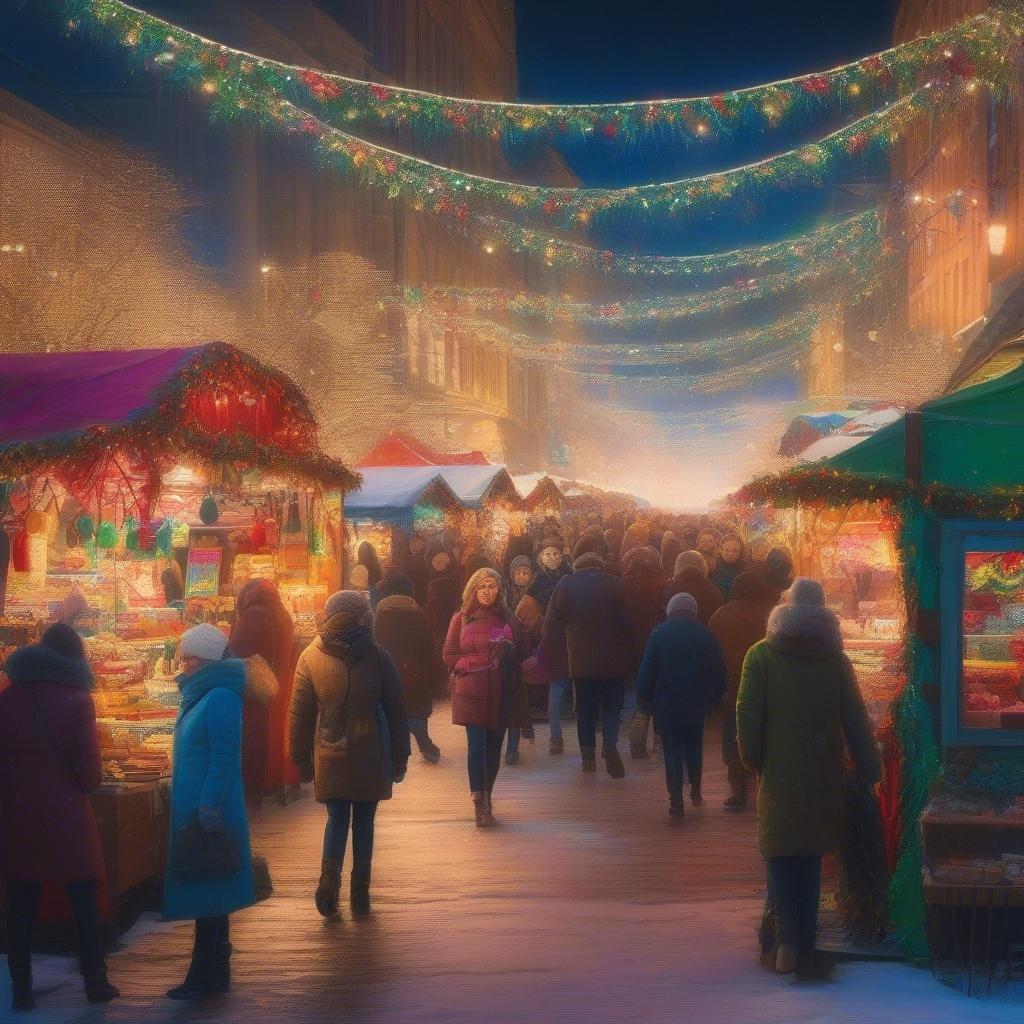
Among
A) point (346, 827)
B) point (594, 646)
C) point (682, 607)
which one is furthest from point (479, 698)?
point (346, 827)

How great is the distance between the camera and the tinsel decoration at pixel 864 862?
21.4ft

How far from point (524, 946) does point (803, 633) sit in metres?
1.99

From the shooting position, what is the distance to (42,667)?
19.0 feet

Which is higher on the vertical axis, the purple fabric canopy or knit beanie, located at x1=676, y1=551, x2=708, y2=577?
the purple fabric canopy

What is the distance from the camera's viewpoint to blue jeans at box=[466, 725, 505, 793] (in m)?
9.52

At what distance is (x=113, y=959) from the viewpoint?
6.55 metres

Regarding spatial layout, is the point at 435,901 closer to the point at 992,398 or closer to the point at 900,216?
the point at 992,398

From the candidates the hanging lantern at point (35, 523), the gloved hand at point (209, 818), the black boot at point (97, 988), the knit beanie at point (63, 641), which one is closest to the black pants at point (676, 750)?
the hanging lantern at point (35, 523)

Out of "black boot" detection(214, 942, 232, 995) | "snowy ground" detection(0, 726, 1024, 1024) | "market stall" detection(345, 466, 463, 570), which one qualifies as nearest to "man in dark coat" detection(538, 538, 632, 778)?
"snowy ground" detection(0, 726, 1024, 1024)

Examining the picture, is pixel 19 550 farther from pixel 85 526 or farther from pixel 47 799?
pixel 47 799

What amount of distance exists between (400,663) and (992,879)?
6.12m

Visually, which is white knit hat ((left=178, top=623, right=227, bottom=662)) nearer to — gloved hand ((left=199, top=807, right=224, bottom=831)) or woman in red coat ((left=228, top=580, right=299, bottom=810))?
gloved hand ((left=199, top=807, right=224, bottom=831))

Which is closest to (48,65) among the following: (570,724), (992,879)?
(570,724)

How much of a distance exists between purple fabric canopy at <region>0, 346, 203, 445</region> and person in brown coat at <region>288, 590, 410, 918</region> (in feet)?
6.26
